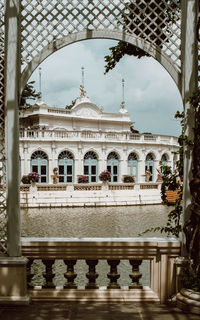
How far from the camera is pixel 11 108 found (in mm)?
3334

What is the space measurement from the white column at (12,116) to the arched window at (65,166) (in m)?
25.2

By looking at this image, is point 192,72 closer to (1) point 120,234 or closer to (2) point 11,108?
(2) point 11,108

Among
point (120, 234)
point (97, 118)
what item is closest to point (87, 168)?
point (97, 118)

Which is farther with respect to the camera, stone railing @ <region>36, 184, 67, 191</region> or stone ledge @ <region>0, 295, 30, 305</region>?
stone railing @ <region>36, 184, 67, 191</region>

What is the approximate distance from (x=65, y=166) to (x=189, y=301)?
85.1 feet

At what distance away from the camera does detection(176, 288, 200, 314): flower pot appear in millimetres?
3066

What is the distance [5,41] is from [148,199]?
2069cm

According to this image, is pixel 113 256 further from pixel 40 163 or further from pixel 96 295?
pixel 40 163

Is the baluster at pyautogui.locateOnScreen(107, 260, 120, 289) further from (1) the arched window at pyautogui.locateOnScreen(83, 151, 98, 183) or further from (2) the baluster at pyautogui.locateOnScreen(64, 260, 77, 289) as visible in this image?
(1) the arched window at pyautogui.locateOnScreen(83, 151, 98, 183)

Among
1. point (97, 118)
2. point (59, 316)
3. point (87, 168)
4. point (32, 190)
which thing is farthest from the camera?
point (97, 118)

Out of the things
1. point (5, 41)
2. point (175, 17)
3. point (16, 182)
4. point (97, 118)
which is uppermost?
point (97, 118)

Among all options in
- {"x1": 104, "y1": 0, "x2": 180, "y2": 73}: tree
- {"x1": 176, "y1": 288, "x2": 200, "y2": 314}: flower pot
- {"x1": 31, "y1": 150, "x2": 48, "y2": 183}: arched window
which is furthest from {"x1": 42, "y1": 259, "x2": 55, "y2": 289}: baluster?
{"x1": 31, "y1": 150, "x2": 48, "y2": 183}: arched window

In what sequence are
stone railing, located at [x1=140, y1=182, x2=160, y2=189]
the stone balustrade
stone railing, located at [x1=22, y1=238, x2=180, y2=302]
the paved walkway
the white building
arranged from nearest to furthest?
the paved walkway → stone railing, located at [x1=22, y1=238, x2=180, y2=302] → the stone balustrade → stone railing, located at [x1=140, y1=182, x2=160, y2=189] → the white building

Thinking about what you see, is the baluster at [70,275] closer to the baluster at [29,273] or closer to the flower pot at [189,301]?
the baluster at [29,273]
